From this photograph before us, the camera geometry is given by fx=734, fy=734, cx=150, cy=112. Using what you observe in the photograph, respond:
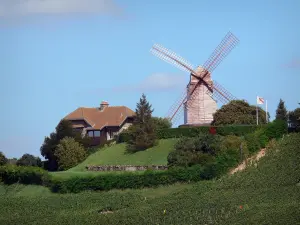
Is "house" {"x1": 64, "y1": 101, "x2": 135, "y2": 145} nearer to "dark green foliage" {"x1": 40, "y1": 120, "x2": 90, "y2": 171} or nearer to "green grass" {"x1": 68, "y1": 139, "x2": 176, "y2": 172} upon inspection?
"dark green foliage" {"x1": 40, "y1": 120, "x2": 90, "y2": 171}

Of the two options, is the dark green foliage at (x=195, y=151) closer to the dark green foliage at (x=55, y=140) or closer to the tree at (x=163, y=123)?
the tree at (x=163, y=123)

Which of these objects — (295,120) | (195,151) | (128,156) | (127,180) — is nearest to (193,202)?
(127,180)

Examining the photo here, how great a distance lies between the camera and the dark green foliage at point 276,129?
193 ft

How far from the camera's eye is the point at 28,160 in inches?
3086

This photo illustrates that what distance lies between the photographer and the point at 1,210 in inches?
1966

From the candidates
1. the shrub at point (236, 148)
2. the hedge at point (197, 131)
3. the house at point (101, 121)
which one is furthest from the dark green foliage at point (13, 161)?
the shrub at point (236, 148)

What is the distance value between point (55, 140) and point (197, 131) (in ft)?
70.9

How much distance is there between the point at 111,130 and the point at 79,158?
807 inches

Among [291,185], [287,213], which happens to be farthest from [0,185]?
[287,213]

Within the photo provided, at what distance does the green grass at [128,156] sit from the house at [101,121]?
20907 mm

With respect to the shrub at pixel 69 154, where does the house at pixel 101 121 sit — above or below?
above

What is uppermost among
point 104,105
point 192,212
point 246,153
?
point 104,105

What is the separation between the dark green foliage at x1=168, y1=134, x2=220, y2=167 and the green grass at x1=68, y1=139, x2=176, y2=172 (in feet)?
14.7

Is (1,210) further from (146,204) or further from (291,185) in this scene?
(291,185)
